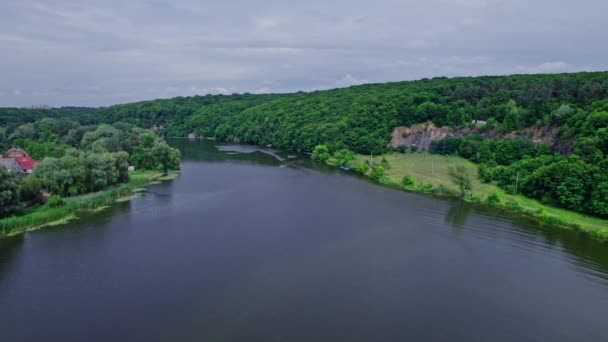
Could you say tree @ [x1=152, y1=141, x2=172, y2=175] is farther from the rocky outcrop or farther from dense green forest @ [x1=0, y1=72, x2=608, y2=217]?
the rocky outcrop

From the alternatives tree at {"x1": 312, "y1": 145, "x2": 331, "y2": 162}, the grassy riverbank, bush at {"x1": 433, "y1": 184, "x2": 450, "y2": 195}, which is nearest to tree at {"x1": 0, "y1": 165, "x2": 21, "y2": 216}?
the grassy riverbank

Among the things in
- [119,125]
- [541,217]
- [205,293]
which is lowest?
[205,293]

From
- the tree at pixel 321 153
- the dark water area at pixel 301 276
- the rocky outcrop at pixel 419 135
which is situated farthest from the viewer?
the tree at pixel 321 153

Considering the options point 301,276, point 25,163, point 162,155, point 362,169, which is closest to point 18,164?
point 25,163

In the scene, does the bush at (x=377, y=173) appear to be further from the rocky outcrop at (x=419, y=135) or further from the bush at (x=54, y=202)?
the bush at (x=54, y=202)

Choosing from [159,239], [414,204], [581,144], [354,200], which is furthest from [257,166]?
[581,144]

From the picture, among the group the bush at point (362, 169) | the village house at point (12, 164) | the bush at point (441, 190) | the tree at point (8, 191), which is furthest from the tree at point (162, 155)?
the bush at point (441, 190)

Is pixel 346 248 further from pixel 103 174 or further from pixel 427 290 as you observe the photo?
pixel 103 174
